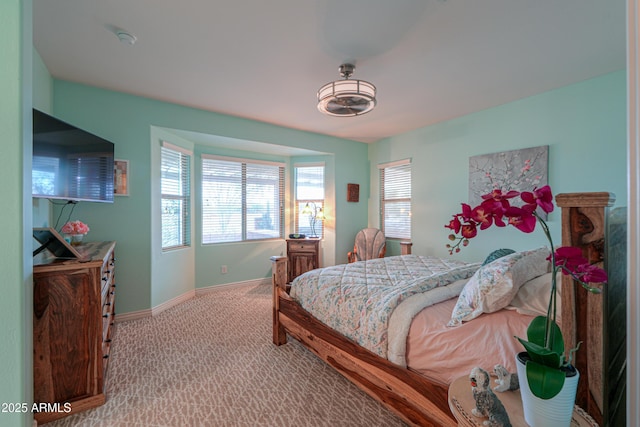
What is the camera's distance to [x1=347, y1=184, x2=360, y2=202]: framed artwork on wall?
5.12 meters

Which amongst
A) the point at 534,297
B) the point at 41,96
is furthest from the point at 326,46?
the point at 41,96

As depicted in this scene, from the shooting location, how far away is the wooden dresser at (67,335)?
1.66 metres

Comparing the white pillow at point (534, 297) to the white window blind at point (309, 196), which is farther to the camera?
the white window blind at point (309, 196)

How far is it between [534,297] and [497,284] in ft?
0.64

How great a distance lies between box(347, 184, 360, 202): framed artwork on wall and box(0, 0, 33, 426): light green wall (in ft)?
14.3

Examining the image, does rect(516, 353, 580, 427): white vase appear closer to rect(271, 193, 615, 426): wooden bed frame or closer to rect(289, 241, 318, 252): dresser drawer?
rect(271, 193, 615, 426): wooden bed frame

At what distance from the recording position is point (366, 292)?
6.63ft

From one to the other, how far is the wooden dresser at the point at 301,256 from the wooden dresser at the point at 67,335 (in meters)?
2.97

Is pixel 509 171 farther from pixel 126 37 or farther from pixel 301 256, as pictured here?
pixel 126 37

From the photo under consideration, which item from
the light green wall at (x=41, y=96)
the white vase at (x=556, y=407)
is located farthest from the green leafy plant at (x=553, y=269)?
the light green wall at (x=41, y=96)

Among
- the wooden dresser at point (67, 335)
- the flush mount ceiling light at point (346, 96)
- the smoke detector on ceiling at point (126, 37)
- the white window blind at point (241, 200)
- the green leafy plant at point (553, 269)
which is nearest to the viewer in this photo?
the green leafy plant at point (553, 269)

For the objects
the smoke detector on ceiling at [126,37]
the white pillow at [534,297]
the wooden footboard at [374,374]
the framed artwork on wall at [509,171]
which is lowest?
the wooden footboard at [374,374]

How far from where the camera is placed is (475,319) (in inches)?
58.2

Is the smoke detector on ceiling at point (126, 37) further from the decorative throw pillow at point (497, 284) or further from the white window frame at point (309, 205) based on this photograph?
the white window frame at point (309, 205)
